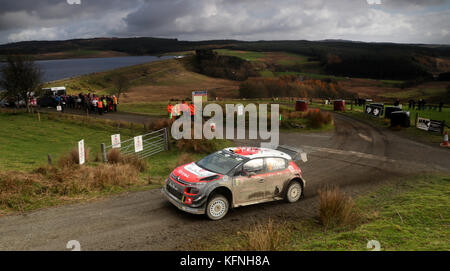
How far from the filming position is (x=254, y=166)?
32.7 ft

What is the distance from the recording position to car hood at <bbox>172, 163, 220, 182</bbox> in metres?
9.26

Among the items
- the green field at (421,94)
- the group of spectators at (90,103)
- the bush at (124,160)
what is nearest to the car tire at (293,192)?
the bush at (124,160)

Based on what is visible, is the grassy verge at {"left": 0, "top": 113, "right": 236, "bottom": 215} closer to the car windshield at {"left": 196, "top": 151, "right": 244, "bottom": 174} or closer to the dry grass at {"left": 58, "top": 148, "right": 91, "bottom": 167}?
the dry grass at {"left": 58, "top": 148, "right": 91, "bottom": 167}

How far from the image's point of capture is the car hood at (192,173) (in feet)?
30.4

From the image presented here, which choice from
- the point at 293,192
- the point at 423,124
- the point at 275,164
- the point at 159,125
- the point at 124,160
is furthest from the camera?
the point at 423,124

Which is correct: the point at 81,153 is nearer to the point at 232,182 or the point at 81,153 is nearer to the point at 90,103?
the point at 232,182

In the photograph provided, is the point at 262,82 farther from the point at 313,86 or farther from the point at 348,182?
the point at 348,182

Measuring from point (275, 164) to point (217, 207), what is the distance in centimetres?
250

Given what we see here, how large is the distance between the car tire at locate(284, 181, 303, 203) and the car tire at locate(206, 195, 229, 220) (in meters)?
2.36

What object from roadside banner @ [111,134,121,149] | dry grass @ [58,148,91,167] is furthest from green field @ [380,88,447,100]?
dry grass @ [58,148,91,167]

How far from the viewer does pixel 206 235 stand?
807 cm

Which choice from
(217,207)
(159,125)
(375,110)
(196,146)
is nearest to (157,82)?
(375,110)

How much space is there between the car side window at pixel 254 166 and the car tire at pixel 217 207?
3.89ft
